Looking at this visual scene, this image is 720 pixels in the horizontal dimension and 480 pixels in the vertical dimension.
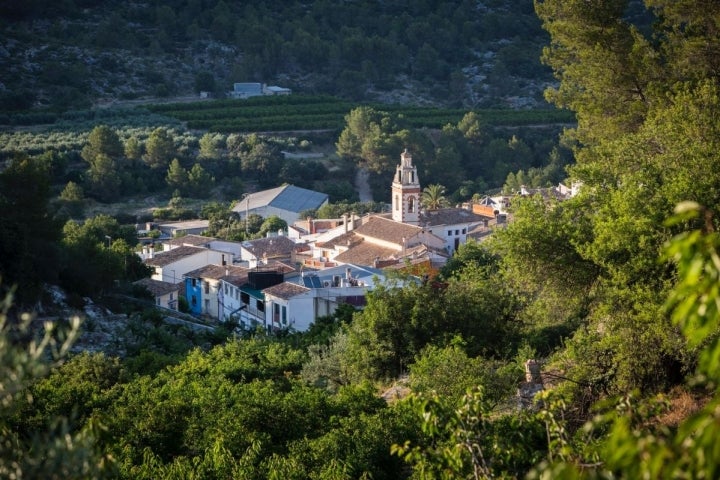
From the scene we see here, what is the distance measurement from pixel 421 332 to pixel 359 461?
6.97 metres

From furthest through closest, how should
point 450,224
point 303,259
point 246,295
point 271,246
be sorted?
point 450,224 < point 271,246 < point 303,259 < point 246,295

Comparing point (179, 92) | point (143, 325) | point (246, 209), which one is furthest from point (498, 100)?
point (143, 325)

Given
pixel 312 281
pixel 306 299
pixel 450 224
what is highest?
pixel 306 299

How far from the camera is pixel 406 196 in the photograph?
44.6m

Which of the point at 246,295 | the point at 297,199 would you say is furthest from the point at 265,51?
the point at 246,295

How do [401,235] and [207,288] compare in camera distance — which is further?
[401,235]

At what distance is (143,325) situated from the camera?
86.7 feet

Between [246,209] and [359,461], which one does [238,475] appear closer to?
[359,461]

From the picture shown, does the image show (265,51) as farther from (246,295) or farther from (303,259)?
(246,295)

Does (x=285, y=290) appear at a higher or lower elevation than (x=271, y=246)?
higher

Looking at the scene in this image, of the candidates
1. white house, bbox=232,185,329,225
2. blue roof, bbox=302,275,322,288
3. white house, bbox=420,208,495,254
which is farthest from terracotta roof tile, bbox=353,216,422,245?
white house, bbox=232,185,329,225

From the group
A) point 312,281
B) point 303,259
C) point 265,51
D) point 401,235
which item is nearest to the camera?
point 312,281

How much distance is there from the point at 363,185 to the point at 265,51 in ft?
85.4

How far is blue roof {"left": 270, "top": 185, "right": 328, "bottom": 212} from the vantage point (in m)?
55.7
